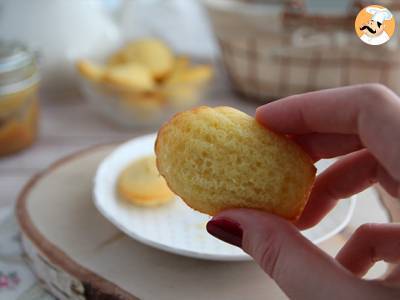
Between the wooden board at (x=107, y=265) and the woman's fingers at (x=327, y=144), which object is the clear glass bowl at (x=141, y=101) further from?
the woman's fingers at (x=327, y=144)

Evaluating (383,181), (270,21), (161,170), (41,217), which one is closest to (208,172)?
(161,170)

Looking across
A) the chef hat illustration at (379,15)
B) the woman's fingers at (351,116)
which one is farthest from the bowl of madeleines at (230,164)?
the chef hat illustration at (379,15)

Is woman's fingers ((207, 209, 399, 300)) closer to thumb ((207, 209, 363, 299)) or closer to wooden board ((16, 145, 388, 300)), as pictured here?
thumb ((207, 209, 363, 299))

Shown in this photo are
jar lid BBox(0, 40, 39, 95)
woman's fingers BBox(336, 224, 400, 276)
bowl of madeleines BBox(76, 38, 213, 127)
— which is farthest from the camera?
bowl of madeleines BBox(76, 38, 213, 127)

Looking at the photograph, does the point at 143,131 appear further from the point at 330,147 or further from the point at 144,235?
the point at 330,147

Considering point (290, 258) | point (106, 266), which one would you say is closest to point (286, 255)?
point (290, 258)

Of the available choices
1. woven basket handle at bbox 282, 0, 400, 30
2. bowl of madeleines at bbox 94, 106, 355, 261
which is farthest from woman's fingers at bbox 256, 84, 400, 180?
woven basket handle at bbox 282, 0, 400, 30

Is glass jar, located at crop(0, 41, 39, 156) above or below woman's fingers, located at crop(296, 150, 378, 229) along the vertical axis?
below
